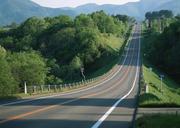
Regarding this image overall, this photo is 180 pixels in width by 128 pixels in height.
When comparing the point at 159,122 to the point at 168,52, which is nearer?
the point at 159,122

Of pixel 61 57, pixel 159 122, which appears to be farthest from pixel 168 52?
pixel 159 122

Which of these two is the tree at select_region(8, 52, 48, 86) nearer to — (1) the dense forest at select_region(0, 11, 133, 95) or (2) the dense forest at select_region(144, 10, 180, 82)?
(1) the dense forest at select_region(0, 11, 133, 95)

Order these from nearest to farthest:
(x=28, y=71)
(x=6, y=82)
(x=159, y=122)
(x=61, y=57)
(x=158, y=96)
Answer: (x=159, y=122) < (x=158, y=96) < (x=6, y=82) < (x=28, y=71) < (x=61, y=57)

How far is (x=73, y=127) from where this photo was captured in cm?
1691

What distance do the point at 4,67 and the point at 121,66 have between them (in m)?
47.3

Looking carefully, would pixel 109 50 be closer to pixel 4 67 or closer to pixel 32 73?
pixel 32 73

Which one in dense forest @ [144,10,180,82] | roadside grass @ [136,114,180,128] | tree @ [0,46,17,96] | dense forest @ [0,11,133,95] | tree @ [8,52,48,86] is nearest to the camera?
roadside grass @ [136,114,180,128]

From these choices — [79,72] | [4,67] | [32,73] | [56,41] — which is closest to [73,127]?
[4,67]

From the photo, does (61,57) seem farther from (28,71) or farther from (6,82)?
(6,82)

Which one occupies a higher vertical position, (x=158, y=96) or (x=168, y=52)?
(x=158, y=96)

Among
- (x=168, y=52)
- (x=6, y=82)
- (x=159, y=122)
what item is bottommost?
(x=168, y=52)

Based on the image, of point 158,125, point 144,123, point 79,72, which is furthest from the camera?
point 79,72

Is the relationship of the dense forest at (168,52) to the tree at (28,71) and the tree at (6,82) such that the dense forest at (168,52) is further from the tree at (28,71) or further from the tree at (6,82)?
the tree at (6,82)

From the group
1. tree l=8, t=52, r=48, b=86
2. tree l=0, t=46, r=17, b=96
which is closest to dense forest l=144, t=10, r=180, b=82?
tree l=8, t=52, r=48, b=86
